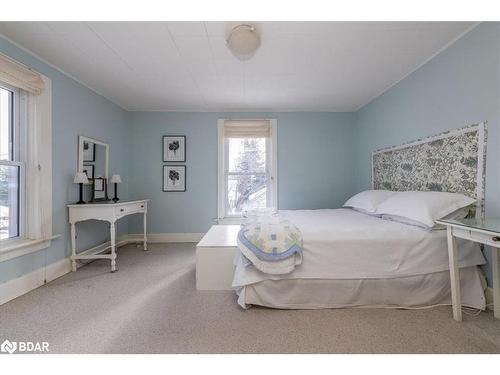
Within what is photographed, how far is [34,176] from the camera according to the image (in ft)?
7.30

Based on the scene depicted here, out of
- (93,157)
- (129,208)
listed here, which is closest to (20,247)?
(129,208)

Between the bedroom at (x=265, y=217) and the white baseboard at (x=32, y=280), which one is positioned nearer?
the bedroom at (x=265, y=217)

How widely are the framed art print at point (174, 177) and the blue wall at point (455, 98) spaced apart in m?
3.09

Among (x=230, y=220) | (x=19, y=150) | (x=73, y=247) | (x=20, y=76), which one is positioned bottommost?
(x=73, y=247)

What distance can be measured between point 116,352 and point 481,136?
9.70 ft

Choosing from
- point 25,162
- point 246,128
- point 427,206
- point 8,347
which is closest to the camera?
point 8,347

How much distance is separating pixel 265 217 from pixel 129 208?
71.4 inches

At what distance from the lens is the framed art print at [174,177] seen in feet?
12.6

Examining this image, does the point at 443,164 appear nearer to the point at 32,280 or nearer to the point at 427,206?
the point at 427,206

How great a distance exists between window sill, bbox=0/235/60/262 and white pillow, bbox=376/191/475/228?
3.42 meters

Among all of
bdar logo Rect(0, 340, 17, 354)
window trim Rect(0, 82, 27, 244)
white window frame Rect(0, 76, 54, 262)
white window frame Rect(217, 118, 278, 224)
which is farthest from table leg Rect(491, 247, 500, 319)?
window trim Rect(0, 82, 27, 244)

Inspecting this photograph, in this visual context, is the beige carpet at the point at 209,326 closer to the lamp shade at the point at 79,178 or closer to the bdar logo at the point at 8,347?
the bdar logo at the point at 8,347

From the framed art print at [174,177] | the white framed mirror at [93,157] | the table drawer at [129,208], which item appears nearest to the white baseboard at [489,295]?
the table drawer at [129,208]

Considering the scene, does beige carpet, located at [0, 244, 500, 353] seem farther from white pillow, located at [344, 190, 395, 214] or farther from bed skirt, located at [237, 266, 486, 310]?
white pillow, located at [344, 190, 395, 214]
